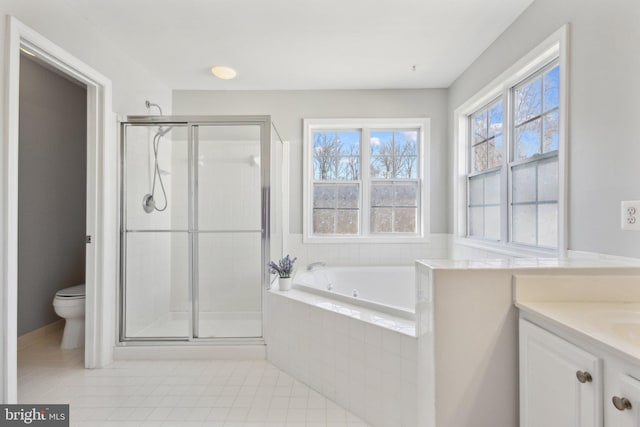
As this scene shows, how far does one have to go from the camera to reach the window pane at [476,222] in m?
2.96

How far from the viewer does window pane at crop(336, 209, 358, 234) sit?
3555 mm

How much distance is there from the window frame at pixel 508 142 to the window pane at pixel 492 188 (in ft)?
0.57

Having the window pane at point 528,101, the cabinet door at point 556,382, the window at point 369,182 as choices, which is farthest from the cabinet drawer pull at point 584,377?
the window at point 369,182

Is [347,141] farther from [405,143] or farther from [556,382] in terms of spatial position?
[556,382]

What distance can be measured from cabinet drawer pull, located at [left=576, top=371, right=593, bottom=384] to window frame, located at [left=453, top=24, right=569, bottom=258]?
1141 mm

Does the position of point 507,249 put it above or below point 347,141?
below

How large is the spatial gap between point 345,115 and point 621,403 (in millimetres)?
3105

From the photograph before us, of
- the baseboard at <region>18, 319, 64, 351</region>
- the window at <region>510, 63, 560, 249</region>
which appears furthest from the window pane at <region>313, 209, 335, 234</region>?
the baseboard at <region>18, 319, 64, 351</region>

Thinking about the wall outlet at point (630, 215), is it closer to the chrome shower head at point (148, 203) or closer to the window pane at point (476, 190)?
the window pane at point (476, 190)

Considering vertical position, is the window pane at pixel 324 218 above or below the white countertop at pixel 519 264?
above

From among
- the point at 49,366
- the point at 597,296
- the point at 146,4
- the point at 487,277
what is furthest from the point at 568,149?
the point at 49,366

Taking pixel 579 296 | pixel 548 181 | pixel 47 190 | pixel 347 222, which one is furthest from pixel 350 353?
pixel 47 190

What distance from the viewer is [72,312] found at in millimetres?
2582

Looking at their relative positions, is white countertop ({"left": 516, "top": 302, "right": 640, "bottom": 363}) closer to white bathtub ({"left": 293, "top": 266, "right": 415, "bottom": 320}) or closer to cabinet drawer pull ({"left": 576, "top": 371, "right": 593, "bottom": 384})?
cabinet drawer pull ({"left": 576, "top": 371, "right": 593, "bottom": 384})
